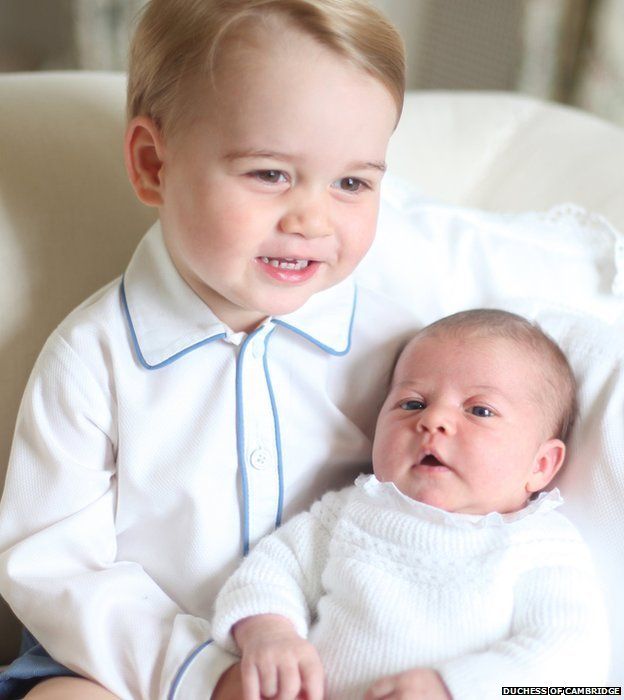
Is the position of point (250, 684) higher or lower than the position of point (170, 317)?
lower

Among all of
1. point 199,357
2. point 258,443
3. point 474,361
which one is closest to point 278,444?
point 258,443

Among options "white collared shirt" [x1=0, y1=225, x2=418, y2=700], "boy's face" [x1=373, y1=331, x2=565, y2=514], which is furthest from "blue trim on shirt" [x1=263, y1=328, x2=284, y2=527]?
"boy's face" [x1=373, y1=331, x2=565, y2=514]

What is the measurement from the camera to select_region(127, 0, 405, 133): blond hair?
3.07 feet

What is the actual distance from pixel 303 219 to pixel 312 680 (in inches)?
16.9

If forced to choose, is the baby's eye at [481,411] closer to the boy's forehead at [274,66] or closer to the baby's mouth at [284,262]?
the baby's mouth at [284,262]

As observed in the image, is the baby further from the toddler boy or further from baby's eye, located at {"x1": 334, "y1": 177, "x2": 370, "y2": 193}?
baby's eye, located at {"x1": 334, "y1": 177, "x2": 370, "y2": 193}

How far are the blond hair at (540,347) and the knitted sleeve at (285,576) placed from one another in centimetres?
23

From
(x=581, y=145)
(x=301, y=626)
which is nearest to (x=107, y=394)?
(x=301, y=626)

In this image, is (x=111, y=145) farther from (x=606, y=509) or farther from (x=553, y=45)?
(x=553, y=45)

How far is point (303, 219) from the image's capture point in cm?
96

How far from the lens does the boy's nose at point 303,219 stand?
0.96 meters

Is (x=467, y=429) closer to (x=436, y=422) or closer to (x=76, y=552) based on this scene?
(x=436, y=422)

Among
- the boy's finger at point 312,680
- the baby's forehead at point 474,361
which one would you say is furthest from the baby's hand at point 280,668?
the baby's forehead at point 474,361

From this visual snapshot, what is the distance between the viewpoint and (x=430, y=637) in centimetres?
91
